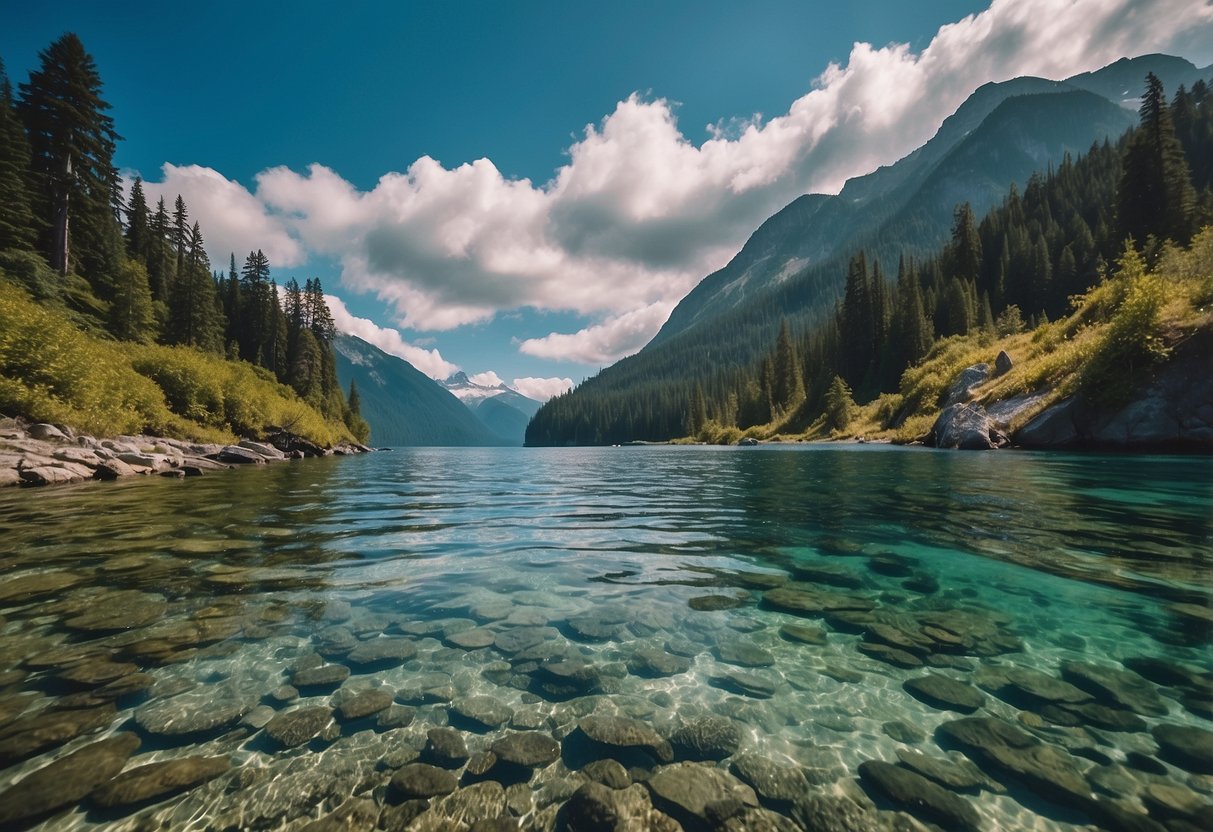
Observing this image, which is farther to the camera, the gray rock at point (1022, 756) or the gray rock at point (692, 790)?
the gray rock at point (1022, 756)

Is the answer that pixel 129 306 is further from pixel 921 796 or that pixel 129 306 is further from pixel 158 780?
pixel 921 796

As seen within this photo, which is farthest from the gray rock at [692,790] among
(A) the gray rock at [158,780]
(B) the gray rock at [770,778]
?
(A) the gray rock at [158,780]

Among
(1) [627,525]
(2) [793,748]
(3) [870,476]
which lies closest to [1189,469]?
(3) [870,476]

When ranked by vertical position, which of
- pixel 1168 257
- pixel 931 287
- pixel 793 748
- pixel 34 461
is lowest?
pixel 793 748

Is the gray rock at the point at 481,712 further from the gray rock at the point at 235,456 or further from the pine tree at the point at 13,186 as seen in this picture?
the pine tree at the point at 13,186

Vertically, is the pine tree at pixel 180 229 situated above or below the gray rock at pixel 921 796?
above

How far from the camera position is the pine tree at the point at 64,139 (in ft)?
137

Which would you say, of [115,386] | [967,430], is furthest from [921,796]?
[115,386]

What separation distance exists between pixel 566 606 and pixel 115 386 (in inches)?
1557

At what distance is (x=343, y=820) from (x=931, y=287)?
12310cm

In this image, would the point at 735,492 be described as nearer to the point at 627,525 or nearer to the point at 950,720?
the point at 627,525

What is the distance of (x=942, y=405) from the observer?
5344cm

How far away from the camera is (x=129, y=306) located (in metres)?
49.4

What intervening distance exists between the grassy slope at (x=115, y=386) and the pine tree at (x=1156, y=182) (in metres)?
99.3
